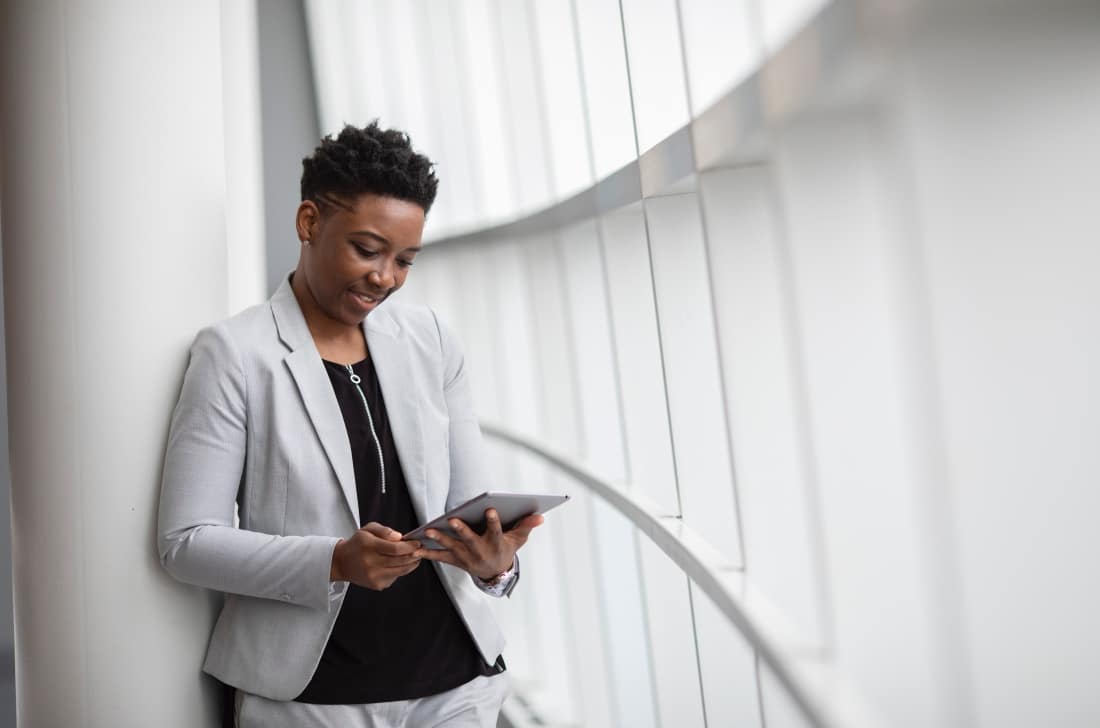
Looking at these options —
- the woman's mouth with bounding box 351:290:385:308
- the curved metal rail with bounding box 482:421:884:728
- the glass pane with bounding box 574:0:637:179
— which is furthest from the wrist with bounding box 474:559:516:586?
the glass pane with bounding box 574:0:637:179

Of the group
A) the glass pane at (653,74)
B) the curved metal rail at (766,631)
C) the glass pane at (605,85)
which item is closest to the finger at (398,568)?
the curved metal rail at (766,631)

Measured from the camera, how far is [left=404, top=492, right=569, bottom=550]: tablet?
84.5 inches

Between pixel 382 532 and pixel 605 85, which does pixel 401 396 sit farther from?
pixel 605 85

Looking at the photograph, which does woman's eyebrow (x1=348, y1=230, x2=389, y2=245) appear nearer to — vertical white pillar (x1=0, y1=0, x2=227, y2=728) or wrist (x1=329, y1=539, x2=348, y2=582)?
vertical white pillar (x1=0, y1=0, x2=227, y2=728)

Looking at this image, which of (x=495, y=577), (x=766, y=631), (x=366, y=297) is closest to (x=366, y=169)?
(x=366, y=297)

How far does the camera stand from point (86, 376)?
8.08ft

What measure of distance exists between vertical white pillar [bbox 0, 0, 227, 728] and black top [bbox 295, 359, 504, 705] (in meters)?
0.42

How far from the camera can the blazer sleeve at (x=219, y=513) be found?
7.43ft

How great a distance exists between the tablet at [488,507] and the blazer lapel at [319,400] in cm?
25

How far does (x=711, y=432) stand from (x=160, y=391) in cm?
184

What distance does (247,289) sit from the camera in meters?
4.18

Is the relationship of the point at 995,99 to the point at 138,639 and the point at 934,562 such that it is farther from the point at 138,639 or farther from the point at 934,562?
the point at 138,639

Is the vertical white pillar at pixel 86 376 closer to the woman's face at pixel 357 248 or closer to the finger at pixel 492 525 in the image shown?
the woman's face at pixel 357 248

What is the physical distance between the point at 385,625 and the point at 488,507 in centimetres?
47
